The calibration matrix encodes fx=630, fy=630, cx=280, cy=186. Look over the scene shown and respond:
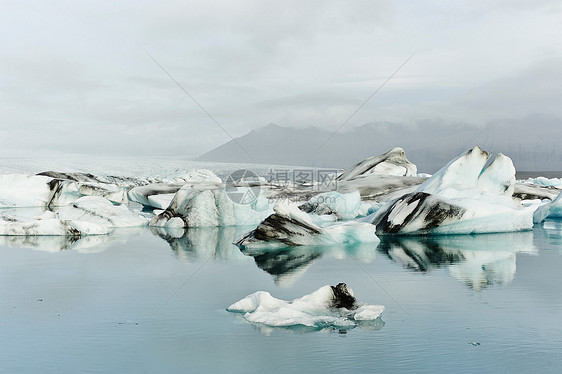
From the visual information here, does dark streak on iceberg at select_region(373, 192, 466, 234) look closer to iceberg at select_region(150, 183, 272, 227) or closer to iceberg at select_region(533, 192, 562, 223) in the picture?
iceberg at select_region(150, 183, 272, 227)

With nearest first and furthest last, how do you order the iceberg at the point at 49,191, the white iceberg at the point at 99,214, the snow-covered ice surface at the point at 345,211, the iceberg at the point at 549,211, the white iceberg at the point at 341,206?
the snow-covered ice surface at the point at 345,211
the white iceberg at the point at 99,214
the iceberg at the point at 549,211
the white iceberg at the point at 341,206
the iceberg at the point at 49,191

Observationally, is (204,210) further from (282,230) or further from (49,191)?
(49,191)

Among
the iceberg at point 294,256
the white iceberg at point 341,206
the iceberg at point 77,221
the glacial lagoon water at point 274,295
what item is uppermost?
the white iceberg at point 341,206

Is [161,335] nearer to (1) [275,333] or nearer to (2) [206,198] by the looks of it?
(1) [275,333]

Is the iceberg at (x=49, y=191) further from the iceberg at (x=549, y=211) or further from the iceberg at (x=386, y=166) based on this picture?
the iceberg at (x=549, y=211)

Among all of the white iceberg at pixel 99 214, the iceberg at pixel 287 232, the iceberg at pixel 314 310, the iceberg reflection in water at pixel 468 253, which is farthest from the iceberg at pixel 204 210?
the iceberg at pixel 314 310

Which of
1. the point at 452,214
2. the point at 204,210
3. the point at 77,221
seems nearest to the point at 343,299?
the point at 452,214

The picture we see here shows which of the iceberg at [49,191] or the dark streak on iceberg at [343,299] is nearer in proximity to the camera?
the dark streak on iceberg at [343,299]

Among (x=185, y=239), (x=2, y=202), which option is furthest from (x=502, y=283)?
(x=2, y=202)

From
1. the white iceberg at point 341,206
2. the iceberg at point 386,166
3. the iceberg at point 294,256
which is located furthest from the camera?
the iceberg at point 386,166
